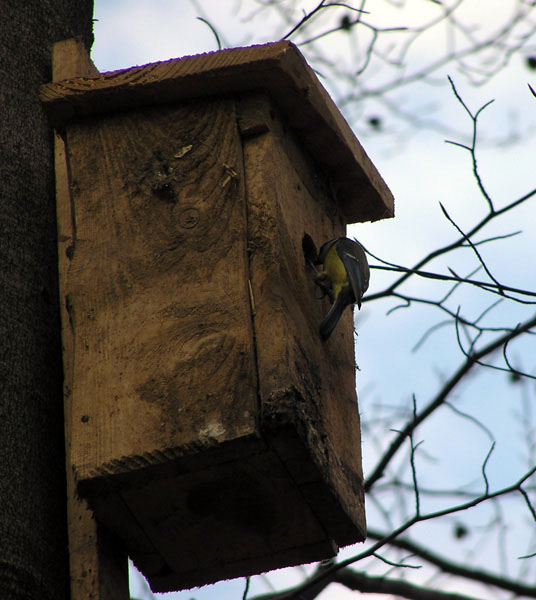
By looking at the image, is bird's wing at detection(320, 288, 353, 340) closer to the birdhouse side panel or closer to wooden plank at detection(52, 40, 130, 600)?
the birdhouse side panel

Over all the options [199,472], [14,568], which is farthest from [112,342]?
[14,568]

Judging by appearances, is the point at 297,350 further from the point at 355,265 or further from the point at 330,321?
the point at 355,265

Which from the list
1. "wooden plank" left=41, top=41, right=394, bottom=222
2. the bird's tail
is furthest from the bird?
"wooden plank" left=41, top=41, right=394, bottom=222

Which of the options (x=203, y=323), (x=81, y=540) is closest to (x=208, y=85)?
(x=203, y=323)

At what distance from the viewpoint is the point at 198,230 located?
8.72 feet

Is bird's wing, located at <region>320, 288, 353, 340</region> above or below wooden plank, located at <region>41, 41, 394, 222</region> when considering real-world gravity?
below

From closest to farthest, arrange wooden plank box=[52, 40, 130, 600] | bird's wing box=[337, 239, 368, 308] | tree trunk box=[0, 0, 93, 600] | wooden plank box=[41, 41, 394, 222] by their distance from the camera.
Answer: tree trunk box=[0, 0, 93, 600]
wooden plank box=[52, 40, 130, 600]
wooden plank box=[41, 41, 394, 222]
bird's wing box=[337, 239, 368, 308]

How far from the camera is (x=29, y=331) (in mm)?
2543

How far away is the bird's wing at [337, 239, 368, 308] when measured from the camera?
330 centimetres

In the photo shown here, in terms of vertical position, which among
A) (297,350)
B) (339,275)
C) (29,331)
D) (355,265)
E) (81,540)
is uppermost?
(355,265)

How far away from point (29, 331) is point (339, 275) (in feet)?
2.95

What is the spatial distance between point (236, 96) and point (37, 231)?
0.63 meters

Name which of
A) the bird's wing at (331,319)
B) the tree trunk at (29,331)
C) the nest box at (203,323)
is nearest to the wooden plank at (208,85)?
the nest box at (203,323)

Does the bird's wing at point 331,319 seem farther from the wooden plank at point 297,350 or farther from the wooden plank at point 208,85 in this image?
the wooden plank at point 208,85
